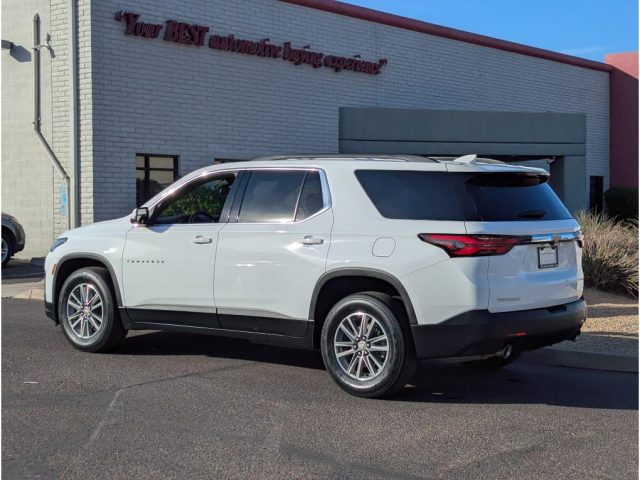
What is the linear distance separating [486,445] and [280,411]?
5.23 ft

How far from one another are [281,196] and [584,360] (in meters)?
3.47

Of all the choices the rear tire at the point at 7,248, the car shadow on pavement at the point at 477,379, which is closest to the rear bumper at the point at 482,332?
the car shadow on pavement at the point at 477,379

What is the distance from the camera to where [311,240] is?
21.8 feet

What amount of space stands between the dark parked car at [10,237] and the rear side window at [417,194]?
39.9 ft

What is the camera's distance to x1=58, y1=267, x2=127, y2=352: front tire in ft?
26.1

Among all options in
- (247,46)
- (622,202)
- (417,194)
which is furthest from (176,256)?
(622,202)

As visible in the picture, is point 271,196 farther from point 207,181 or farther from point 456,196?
point 456,196

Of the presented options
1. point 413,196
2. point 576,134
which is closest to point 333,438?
point 413,196

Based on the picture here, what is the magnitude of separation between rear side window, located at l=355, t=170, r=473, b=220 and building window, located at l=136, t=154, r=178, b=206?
1107cm

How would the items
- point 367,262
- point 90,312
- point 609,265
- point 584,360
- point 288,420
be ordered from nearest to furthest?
1. point 288,420
2. point 367,262
3. point 584,360
4. point 90,312
5. point 609,265

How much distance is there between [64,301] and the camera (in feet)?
27.1

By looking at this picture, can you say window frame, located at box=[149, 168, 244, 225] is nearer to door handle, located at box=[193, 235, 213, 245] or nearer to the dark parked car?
door handle, located at box=[193, 235, 213, 245]

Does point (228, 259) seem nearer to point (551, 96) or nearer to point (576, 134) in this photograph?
point (576, 134)

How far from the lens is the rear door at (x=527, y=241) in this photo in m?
6.05
